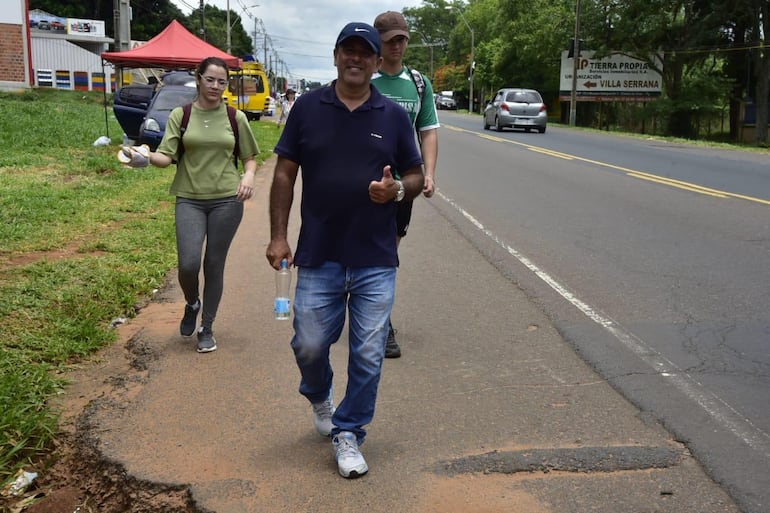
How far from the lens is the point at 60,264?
23.7ft

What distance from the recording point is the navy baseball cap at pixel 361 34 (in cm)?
338

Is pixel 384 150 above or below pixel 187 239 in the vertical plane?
above

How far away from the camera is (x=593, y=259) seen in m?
8.13

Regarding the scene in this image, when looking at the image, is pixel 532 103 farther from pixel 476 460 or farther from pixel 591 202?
pixel 476 460

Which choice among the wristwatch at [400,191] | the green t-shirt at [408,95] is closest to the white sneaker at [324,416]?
the wristwatch at [400,191]

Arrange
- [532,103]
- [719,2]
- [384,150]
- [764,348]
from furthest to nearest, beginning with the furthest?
1. [719,2]
2. [532,103]
3. [764,348]
4. [384,150]

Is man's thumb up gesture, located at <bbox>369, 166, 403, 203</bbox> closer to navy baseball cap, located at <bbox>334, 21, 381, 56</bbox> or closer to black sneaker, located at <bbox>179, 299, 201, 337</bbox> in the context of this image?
navy baseball cap, located at <bbox>334, 21, 381, 56</bbox>

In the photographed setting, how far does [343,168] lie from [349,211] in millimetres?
183

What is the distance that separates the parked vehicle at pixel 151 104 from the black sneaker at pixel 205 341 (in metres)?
10.4

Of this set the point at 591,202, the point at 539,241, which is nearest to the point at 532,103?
the point at 591,202

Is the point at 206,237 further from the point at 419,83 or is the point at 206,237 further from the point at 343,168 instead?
the point at 343,168

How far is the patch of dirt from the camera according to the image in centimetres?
337

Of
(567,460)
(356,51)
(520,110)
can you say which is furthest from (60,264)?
(520,110)

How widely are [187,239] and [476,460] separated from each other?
245 centimetres
